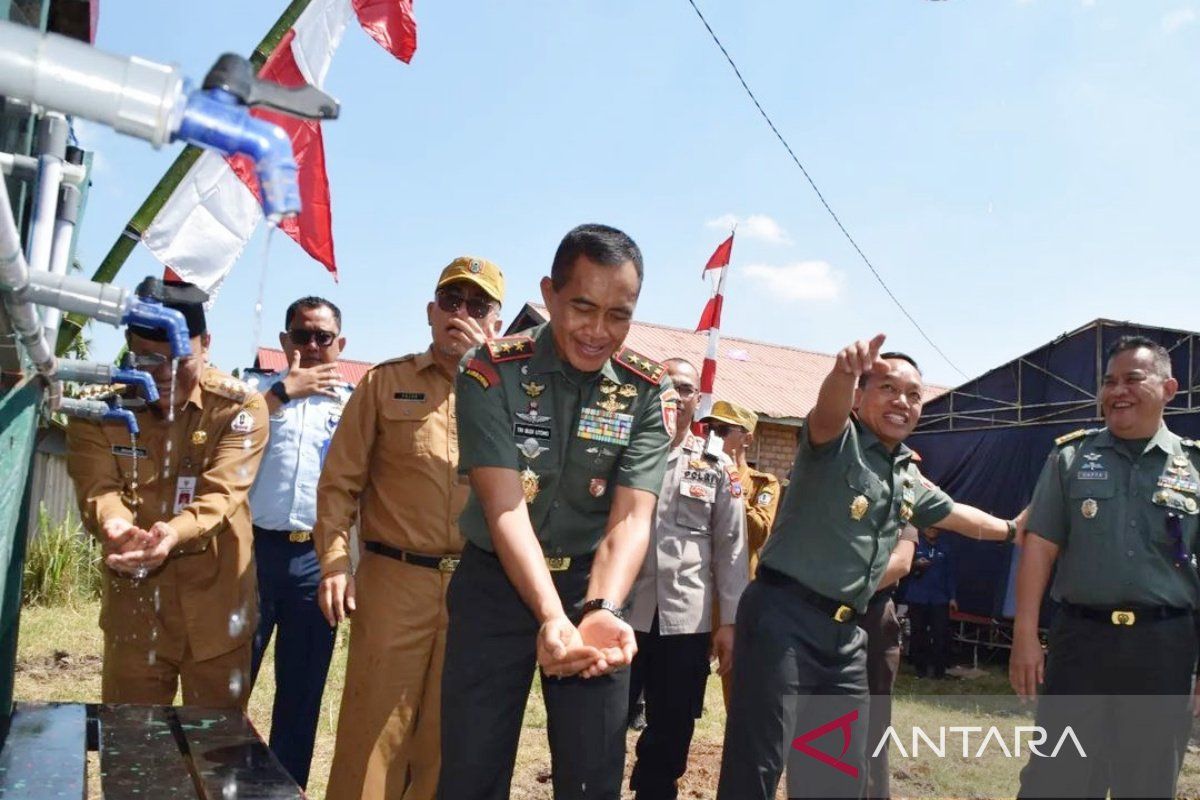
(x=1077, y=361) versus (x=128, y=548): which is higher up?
(x=1077, y=361)

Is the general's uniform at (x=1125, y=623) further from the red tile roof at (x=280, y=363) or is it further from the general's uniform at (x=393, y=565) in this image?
the red tile roof at (x=280, y=363)

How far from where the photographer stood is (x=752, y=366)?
18031 mm

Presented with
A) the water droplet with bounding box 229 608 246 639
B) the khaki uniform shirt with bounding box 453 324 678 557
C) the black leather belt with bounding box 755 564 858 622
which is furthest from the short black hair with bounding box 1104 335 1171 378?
the water droplet with bounding box 229 608 246 639

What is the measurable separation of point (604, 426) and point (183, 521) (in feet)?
4.95

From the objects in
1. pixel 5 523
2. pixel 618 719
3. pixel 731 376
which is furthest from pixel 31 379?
pixel 731 376

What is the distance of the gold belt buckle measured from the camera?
2480 mm

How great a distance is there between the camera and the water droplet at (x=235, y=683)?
3.40 metres

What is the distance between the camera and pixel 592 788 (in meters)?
2.24

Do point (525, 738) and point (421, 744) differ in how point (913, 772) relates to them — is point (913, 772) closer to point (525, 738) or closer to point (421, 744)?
point (525, 738)

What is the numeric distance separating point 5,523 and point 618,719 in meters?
1.54

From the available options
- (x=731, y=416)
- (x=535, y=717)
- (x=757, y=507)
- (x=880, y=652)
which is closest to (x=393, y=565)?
(x=880, y=652)

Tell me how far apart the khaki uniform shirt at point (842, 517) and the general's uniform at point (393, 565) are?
1197 millimetres

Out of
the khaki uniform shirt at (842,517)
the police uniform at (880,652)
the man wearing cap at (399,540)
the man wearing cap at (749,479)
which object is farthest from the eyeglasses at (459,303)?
the man wearing cap at (749,479)

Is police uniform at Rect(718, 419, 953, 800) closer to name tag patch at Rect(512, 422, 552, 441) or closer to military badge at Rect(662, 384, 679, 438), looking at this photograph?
military badge at Rect(662, 384, 679, 438)
